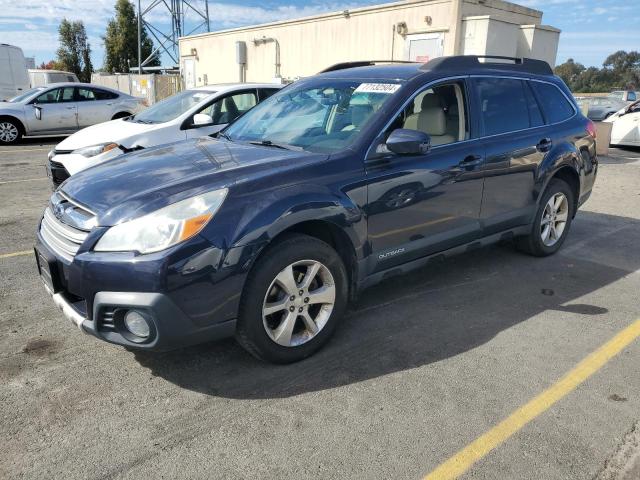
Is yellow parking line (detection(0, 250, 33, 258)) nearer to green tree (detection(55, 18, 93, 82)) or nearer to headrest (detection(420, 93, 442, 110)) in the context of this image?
headrest (detection(420, 93, 442, 110))

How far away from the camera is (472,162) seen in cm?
414

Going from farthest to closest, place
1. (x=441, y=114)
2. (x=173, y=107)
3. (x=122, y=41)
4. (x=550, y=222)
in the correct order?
(x=122, y=41) < (x=173, y=107) < (x=550, y=222) < (x=441, y=114)

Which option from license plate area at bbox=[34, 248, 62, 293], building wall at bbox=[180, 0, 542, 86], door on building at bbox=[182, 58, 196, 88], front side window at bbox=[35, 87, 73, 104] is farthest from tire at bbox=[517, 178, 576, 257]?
door on building at bbox=[182, 58, 196, 88]

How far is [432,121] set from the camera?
160 inches

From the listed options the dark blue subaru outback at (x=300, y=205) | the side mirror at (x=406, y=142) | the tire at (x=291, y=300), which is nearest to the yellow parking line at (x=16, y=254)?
the dark blue subaru outback at (x=300, y=205)

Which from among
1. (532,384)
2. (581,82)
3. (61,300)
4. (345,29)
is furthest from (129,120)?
(581,82)

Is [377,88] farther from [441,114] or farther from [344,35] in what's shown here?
[344,35]

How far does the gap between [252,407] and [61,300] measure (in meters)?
1.20

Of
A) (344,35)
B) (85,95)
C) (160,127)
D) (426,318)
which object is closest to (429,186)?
(426,318)

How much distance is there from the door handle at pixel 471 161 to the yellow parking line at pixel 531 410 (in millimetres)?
1569

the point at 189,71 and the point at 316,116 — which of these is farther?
the point at 189,71

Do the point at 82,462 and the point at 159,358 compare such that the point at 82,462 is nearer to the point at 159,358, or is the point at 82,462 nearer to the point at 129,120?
the point at 159,358

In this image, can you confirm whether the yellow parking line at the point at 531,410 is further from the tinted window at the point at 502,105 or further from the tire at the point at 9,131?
the tire at the point at 9,131

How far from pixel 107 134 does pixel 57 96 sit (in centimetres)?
811
